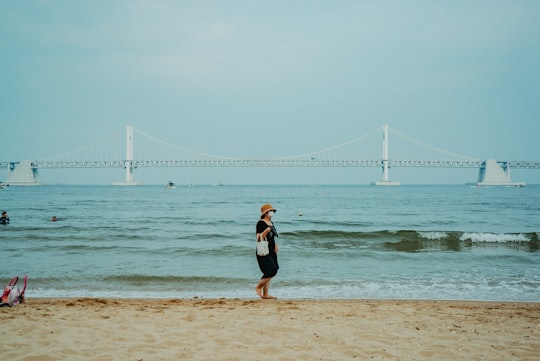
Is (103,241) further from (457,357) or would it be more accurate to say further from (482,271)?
(457,357)

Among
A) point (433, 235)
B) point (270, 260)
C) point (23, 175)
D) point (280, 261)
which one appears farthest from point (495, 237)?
point (23, 175)

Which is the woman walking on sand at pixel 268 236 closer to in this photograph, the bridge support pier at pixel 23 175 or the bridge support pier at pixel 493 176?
the bridge support pier at pixel 493 176

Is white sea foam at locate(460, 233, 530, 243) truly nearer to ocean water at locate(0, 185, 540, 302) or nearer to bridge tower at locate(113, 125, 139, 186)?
ocean water at locate(0, 185, 540, 302)

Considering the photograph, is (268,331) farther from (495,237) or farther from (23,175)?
(23,175)

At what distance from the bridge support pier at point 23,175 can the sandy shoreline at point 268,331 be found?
83910 mm

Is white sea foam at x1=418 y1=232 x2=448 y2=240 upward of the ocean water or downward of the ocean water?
upward

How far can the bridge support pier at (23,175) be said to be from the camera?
258 ft

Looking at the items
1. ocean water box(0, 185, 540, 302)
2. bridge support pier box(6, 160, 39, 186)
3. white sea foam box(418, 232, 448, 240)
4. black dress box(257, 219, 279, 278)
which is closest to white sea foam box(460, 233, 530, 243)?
ocean water box(0, 185, 540, 302)

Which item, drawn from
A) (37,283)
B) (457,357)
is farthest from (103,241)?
(457,357)

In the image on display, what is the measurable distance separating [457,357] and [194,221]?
15.7 m

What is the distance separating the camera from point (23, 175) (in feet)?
261

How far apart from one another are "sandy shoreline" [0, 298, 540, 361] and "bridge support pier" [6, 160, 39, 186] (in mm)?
83910

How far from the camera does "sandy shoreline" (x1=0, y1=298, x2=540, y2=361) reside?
3240mm

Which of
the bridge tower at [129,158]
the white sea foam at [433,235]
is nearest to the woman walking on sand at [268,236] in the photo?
the white sea foam at [433,235]
